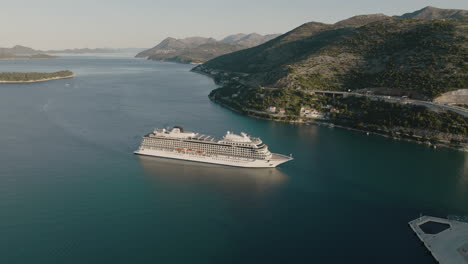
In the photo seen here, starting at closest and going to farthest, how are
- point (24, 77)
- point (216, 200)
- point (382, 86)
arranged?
point (216, 200)
point (382, 86)
point (24, 77)

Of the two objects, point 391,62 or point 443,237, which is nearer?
point 443,237

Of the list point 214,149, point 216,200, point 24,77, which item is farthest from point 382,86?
point 24,77

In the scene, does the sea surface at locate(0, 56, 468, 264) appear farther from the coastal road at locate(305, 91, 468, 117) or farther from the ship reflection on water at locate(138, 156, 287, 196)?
the coastal road at locate(305, 91, 468, 117)

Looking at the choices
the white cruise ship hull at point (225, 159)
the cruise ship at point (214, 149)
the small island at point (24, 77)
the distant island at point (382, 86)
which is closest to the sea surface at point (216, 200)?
the white cruise ship hull at point (225, 159)

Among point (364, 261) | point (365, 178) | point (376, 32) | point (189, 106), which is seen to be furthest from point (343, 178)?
point (376, 32)

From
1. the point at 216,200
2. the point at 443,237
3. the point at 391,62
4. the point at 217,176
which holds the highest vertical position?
the point at 391,62

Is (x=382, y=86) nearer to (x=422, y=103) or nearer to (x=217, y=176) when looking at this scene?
(x=422, y=103)

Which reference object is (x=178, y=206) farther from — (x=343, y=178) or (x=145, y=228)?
(x=343, y=178)
